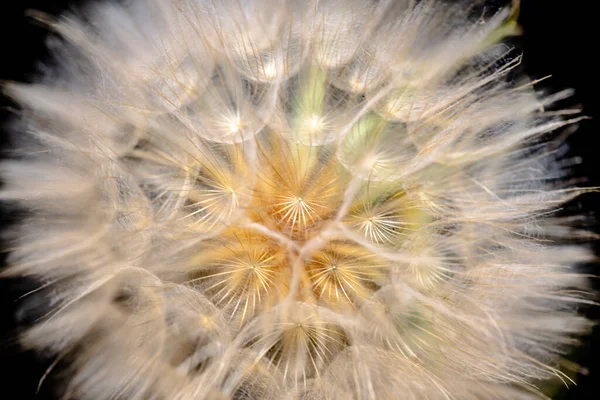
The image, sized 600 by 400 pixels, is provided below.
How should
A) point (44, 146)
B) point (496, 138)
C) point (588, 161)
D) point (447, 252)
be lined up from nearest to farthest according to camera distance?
point (447, 252) → point (496, 138) → point (44, 146) → point (588, 161)

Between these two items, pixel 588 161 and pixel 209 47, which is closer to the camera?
pixel 209 47

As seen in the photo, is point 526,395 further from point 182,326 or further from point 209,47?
point 209,47

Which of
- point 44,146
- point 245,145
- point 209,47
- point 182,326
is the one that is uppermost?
point 209,47

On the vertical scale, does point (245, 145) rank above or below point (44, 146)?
above

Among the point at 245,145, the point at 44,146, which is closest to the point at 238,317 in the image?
the point at 245,145

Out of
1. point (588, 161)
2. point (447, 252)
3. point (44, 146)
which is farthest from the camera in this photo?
point (588, 161)

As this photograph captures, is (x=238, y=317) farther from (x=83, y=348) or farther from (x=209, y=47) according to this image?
(x=209, y=47)
